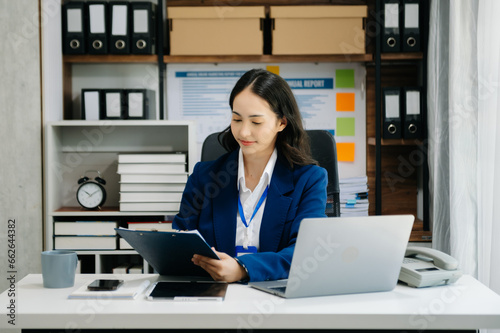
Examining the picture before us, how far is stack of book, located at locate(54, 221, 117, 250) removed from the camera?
2736 millimetres

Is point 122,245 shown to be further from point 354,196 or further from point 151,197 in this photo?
point 354,196

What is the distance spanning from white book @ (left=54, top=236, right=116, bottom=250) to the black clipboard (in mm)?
1348

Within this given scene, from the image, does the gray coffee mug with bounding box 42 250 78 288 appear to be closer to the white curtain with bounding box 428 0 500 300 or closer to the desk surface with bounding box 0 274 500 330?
the desk surface with bounding box 0 274 500 330

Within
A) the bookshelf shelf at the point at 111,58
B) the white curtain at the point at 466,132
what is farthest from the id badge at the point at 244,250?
the bookshelf shelf at the point at 111,58

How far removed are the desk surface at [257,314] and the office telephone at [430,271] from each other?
4.9 inches

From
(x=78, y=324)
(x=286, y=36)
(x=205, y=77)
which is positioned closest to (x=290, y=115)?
(x=78, y=324)

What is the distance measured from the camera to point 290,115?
1754 mm

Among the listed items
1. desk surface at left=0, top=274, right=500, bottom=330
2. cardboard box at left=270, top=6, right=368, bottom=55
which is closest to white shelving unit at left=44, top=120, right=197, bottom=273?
cardboard box at left=270, top=6, right=368, bottom=55

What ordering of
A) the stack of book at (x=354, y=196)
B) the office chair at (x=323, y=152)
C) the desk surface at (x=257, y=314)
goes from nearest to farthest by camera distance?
the desk surface at (x=257, y=314)
the office chair at (x=323, y=152)
the stack of book at (x=354, y=196)

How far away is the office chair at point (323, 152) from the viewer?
6.44 ft

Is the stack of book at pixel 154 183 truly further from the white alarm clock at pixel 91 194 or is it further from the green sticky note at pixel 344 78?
the green sticky note at pixel 344 78

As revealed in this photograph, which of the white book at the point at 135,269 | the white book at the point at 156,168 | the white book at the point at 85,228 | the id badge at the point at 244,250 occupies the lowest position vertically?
the white book at the point at 135,269

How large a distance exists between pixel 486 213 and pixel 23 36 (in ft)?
7.03

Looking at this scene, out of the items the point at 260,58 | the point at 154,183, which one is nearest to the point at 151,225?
the point at 154,183
